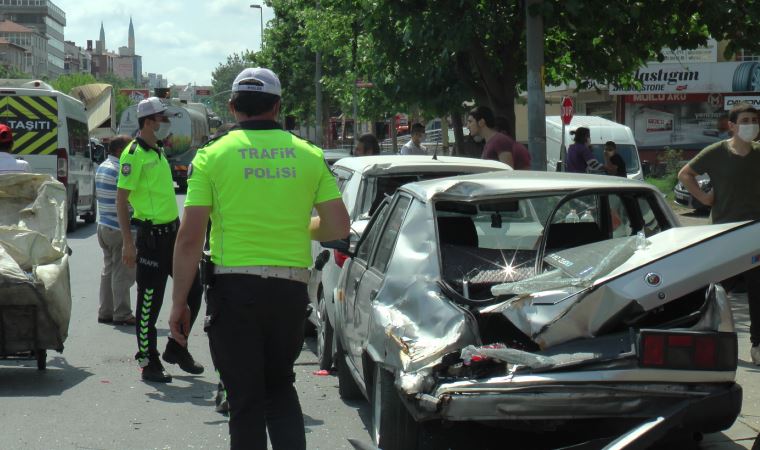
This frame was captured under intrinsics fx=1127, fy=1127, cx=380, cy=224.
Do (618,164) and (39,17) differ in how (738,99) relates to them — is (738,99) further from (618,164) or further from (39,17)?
(39,17)

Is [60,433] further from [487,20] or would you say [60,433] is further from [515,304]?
[487,20]

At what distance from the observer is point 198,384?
7.92m

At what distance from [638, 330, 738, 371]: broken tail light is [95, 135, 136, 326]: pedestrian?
627 centimetres

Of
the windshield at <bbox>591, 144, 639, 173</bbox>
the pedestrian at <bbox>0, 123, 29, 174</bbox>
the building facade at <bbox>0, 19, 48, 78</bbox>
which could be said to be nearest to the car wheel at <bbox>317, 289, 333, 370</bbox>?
the pedestrian at <bbox>0, 123, 29, 174</bbox>

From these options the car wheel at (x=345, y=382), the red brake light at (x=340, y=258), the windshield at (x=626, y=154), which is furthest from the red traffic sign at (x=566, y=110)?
the car wheel at (x=345, y=382)

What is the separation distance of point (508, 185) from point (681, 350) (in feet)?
4.95

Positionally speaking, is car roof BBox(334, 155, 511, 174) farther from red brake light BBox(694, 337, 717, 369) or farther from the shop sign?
the shop sign

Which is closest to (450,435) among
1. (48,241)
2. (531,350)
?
(531,350)

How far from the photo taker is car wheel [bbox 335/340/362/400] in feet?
23.4

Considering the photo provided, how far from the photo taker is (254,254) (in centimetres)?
444

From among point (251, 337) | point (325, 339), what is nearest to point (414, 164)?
point (325, 339)

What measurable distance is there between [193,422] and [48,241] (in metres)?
2.11

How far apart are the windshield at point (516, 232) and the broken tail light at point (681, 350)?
689mm

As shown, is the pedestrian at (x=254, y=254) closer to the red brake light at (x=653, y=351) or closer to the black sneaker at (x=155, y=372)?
A: the red brake light at (x=653, y=351)
